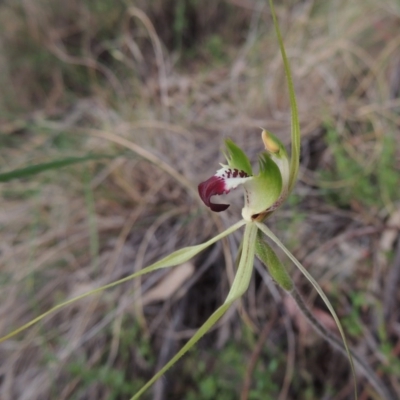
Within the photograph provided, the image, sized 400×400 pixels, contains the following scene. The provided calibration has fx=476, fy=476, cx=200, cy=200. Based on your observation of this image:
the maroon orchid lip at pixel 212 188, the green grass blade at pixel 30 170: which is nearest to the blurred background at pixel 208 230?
the green grass blade at pixel 30 170

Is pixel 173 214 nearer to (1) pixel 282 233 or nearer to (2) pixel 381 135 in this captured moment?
(1) pixel 282 233

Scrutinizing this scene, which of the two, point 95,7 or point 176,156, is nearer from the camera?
point 176,156

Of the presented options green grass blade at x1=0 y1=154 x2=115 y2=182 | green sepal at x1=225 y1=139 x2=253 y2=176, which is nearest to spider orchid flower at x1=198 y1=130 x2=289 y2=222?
green sepal at x1=225 y1=139 x2=253 y2=176

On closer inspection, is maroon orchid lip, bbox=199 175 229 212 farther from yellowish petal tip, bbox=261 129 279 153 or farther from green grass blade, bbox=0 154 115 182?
green grass blade, bbox=0 154 115 182

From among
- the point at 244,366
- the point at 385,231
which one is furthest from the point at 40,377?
the point at 385,231

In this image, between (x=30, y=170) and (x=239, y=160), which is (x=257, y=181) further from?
(x=30, y=170)

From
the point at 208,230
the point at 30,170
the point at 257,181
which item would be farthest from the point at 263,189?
the point at 208,230

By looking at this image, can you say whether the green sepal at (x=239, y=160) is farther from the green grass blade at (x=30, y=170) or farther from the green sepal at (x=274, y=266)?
the green grass blade at (x=30, y=170)
